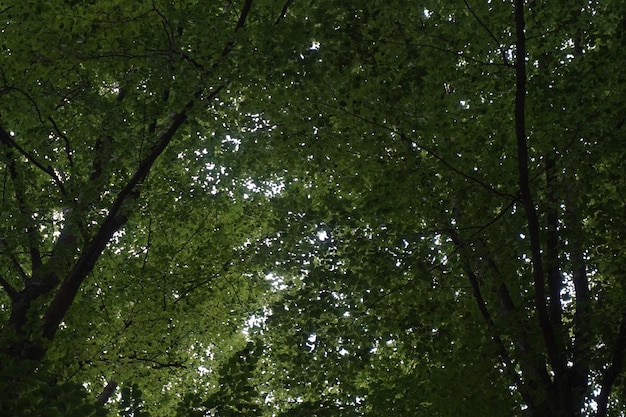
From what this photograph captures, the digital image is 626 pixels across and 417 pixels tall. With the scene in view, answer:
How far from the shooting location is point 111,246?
1117 centimetres

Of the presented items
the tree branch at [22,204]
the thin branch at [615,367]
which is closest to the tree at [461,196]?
the thin branch at [615,367]

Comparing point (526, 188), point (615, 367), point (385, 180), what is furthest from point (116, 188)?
point (615, 367)

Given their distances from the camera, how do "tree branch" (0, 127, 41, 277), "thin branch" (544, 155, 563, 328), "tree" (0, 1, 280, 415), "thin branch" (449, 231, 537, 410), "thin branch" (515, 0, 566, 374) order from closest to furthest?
"thin branch" (515, 0, 566, 374) → "tree" (0, 1, 280, 415) → "thin branch" (449, 231, 537, 410) → "thin branch" (544, 155, 563, 328) → "tree branch" (0, 127, 41, 277)

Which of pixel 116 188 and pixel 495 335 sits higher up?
pixel 116 188

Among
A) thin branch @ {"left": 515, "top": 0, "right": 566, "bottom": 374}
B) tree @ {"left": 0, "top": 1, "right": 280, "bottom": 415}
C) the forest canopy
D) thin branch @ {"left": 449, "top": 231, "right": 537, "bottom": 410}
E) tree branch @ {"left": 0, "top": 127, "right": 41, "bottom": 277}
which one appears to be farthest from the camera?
tree branch @ {"left": 0, "top": 127, "right": 41, "bottom": 277}

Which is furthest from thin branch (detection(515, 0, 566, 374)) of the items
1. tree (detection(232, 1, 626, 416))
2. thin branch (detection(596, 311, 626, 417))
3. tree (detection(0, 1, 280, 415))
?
tree (detection(0, 1, 280, 415))

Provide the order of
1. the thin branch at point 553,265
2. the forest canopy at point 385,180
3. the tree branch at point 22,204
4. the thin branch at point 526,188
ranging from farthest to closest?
the tree branch at point 22,204 < the thin branch at point 553,265 < the forest canopy at point 385,180 < the thin branch at point 526,188

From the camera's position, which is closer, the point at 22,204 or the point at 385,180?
the point at 385,180

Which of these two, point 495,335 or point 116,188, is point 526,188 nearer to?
point 495,335

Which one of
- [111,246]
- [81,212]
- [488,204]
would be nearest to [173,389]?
[111,246]

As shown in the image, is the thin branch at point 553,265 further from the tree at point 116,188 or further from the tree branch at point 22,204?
the tree branch at point 22,204

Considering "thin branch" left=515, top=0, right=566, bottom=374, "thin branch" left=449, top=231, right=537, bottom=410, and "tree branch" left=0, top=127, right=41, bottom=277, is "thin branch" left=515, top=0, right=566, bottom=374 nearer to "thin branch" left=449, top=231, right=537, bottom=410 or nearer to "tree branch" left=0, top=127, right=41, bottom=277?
"thin branch" left=449, top=231, right=537, bottom=410

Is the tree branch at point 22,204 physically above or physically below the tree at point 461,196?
above

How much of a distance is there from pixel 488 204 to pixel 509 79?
1.34 metres
